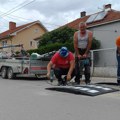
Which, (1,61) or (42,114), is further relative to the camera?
(1,61)

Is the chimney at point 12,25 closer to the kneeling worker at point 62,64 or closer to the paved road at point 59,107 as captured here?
the kneeling worker at point 62,64

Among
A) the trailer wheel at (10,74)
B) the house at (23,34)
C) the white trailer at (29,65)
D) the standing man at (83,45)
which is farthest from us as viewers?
the house at (23,34)

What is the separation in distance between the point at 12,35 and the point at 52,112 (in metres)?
44.5

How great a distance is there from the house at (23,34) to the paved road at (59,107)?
42.2 m

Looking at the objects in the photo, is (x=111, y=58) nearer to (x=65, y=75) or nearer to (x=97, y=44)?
(x=65, y=75)

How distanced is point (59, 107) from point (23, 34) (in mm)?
45747

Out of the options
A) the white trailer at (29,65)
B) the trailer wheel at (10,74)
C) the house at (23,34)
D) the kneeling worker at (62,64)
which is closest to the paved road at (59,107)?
the kneeling worker at (62,64)

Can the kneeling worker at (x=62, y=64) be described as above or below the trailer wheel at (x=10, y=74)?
above

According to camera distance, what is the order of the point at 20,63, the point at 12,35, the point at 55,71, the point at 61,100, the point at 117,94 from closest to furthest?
the point at 61,100 < the point at 117,94 < the point at 55,71 < the point at 20,63 < the point at 12,35

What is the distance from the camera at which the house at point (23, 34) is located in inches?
1997

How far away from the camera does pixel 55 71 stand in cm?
1048

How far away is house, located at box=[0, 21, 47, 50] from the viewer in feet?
166

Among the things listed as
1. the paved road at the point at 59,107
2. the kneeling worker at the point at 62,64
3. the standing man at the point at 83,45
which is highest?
the standing man at the point at 83,45

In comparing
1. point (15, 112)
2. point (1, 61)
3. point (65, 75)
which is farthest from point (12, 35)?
point (15, 112)
